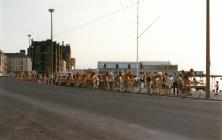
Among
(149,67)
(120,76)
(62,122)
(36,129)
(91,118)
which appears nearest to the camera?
(36,129)

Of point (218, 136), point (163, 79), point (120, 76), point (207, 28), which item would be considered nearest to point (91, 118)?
point (218, 136)

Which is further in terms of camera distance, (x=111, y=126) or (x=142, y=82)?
(x=142, y=82)

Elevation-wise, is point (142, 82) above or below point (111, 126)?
above

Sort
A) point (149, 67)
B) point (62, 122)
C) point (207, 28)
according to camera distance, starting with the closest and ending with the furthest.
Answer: point (62, 122), point (207, 28), point (149, 67)

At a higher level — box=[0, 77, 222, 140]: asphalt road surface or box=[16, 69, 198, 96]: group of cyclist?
box=[16, 69, 198, 96]: group of cyclist

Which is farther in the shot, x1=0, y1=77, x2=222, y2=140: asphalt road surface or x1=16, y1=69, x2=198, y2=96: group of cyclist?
x1=16, y1=69, x2=198, y2=96: group of cyclist

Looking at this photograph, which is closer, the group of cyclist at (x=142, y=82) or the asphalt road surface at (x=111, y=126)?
the asphalt road surface at (x=111, y=126)

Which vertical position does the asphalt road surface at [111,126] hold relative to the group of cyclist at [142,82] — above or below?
below

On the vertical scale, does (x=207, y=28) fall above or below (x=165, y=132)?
above

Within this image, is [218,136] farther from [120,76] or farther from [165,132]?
[120,76]

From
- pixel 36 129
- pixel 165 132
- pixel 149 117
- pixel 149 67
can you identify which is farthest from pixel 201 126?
pixel 149 67

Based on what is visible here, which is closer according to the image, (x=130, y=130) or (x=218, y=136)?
(x=218, y=136)

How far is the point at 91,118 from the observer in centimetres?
1702

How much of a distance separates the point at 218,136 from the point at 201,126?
82.7 inches
